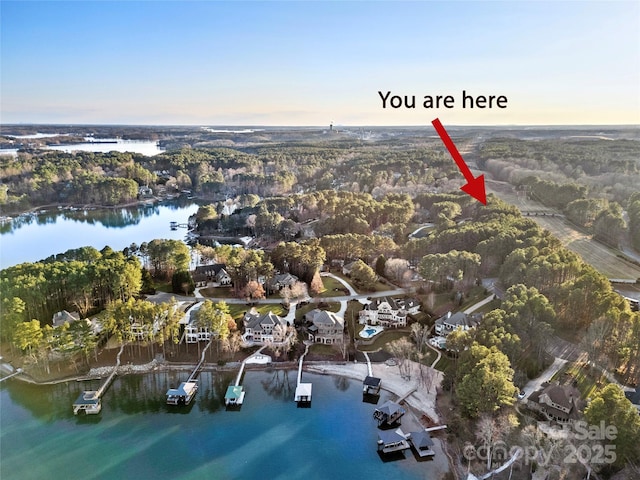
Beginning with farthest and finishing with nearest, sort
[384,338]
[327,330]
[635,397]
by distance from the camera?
[384,338] < [327,330] < [635,397]

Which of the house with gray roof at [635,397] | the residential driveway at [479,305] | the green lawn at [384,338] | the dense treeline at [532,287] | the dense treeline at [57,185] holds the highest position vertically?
the dense treeline at [57,185]

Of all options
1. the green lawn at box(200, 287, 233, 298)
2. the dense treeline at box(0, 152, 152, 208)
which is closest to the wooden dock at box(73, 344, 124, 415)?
the green lawn at box(200, 287, 233, 298)

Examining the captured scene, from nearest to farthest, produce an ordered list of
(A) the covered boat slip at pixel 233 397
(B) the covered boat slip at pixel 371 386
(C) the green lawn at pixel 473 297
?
(A) the covered boat slip at pixel 233 397, (B) the covered boat slip at pixel 371 386, (C) the green lawn at pixel 473 297

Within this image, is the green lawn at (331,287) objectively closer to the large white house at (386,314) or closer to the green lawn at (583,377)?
the large white house at (386,314)

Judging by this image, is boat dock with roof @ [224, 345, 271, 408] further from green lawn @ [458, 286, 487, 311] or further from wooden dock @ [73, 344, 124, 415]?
green lawn @ [458, 286, 487, 311]

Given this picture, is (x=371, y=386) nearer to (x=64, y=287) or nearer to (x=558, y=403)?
(x=558, y=403)

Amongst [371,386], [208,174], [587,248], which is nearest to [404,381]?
[371,386]

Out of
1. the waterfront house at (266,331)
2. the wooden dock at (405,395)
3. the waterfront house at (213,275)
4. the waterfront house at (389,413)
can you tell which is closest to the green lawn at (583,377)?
the wooden dock at (405,395)
